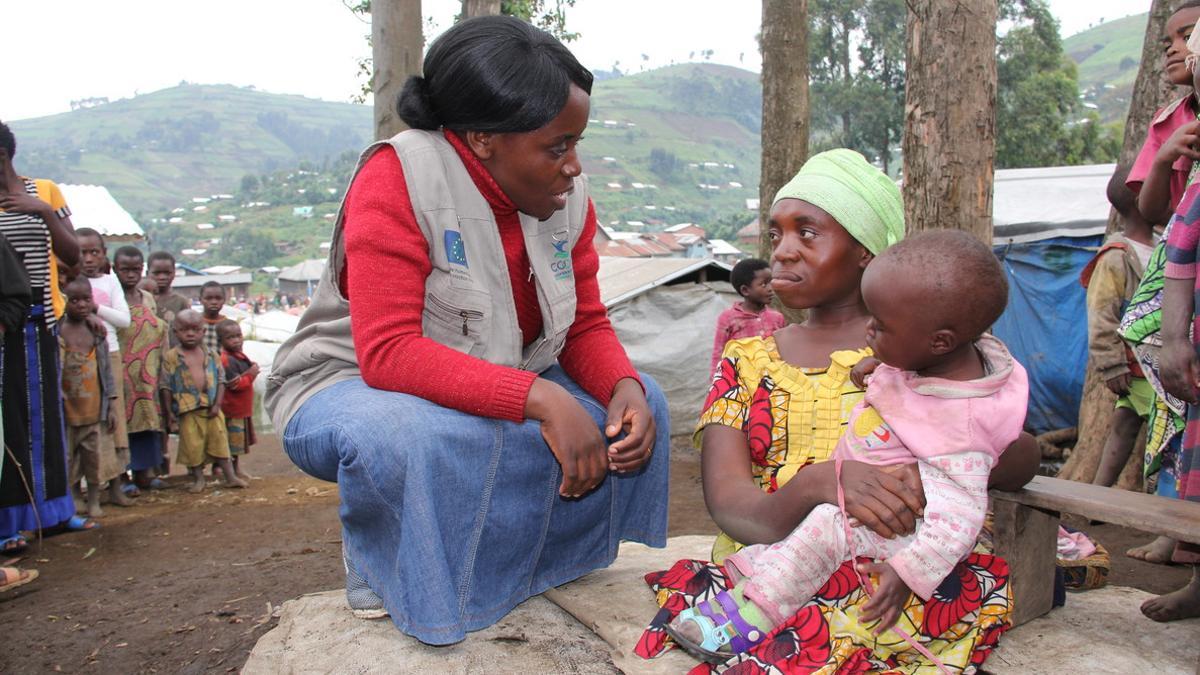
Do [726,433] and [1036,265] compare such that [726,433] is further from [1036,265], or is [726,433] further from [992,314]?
[1036,265]

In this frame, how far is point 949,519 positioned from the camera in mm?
1750

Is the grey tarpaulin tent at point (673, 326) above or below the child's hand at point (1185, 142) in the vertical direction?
below

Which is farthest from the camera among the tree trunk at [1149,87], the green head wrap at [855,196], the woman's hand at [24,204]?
the tree trunk at [1149,87]

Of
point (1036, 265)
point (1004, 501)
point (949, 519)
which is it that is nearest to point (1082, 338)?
point (1036, 265)

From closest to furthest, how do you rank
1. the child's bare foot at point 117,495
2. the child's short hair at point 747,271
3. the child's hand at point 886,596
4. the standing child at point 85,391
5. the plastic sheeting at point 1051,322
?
the child's hand at point 886,596
the standing child at point 85,391
the child's bare foot at point 117,495
the child's short hair at point 747,271
the plastic sheeting at point 1051,322

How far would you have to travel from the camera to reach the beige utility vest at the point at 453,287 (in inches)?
85.5

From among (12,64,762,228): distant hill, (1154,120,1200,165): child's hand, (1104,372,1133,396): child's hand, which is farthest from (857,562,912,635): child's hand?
(12,64,762,228): distant hill

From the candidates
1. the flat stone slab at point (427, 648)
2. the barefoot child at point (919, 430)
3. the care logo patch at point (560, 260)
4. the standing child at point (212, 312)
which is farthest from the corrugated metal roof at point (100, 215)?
the barefoot child at point (919, 430)

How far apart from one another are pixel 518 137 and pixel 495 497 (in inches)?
34.6

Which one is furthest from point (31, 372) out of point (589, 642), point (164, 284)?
point (589, 642)

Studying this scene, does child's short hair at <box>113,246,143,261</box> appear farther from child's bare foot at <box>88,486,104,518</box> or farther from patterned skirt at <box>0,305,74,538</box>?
patterned skirt at <box>0,305,74,538</box>

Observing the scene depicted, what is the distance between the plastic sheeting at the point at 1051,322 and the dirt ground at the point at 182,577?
10.1 feet

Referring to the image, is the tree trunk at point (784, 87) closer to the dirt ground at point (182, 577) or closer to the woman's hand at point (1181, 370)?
the dirt ground at point (182, 577)

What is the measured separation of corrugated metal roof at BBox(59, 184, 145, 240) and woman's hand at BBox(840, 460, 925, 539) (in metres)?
12.5
